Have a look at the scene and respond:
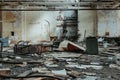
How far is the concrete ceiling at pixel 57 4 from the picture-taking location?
16.0 meters

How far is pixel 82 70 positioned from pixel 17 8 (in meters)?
10.5

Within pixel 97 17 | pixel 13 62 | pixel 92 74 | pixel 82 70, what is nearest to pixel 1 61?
pixel 13 62

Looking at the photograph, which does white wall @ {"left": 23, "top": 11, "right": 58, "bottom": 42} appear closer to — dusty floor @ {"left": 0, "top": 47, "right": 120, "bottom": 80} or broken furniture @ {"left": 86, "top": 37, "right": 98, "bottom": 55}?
broken furniture @ {"left": 86, "top": 37, "right": 98, "bottom": 55}

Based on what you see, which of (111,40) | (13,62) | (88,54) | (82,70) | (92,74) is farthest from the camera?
(111,40)

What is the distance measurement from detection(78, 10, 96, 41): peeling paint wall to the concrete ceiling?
37cm

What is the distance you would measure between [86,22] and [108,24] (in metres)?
1.44

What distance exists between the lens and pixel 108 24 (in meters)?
17.3

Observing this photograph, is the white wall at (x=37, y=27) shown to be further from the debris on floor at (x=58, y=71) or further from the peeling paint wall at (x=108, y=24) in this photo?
the debris on floor at (x=58, y=71)

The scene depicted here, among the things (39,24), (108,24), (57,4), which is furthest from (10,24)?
(108,24)

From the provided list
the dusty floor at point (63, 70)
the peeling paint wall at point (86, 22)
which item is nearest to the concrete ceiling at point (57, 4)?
the peeling paint wall at point (86, 22)

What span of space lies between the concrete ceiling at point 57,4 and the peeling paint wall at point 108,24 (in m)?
0.43

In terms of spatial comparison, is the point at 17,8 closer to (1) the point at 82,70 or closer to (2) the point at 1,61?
(2) the point at 1,61

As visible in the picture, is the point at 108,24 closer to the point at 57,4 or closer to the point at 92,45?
the point at 57,4

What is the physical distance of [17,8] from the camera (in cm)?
1712
